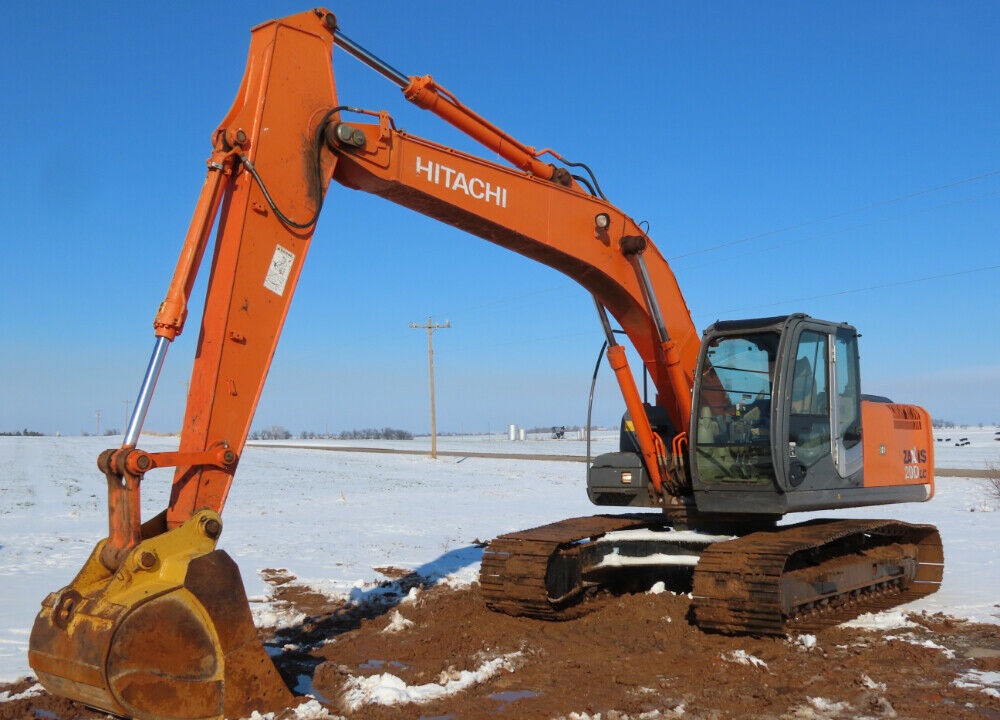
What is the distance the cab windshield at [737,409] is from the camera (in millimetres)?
7977

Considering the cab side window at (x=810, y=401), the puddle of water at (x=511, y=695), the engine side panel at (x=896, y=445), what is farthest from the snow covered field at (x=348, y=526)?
the puddle of water at (x=511, y=695)

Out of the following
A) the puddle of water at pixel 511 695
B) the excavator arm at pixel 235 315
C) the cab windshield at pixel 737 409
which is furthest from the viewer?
the cab windshield at pixel 737 409

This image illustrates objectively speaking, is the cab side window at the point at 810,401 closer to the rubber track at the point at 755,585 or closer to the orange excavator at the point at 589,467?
the orange excavator at the point at 589,467

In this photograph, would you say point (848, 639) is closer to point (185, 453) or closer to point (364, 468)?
point (185, 453)

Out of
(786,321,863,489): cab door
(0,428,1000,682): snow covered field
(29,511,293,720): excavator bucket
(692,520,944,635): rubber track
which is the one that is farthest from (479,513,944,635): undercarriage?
(29,511,293,720): excavator bucket

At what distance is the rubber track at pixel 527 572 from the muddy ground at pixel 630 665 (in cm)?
13

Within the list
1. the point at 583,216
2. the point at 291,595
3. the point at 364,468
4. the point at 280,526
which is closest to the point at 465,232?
the point at 583,216

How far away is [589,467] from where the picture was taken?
926 centimetres

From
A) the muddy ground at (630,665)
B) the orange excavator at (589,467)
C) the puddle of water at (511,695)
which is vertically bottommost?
the puddle of water at (511,695)

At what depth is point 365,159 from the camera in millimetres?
6387

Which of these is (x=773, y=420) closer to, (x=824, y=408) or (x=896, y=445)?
(x=824, y=408)

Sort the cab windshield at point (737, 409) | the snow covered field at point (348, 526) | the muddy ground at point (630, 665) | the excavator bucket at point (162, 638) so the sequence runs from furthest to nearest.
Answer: the snow covered field at point (348, 526) → the cab windshield at point (737, 409) → the muddy ground at point (630, 665) → the excavator bucket at point (162, 638)

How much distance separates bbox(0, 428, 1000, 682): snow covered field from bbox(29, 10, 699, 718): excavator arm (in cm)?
230

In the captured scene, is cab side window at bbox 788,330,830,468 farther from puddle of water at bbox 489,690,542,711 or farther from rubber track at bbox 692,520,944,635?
puddle of water at bbox 489,690,542,711
